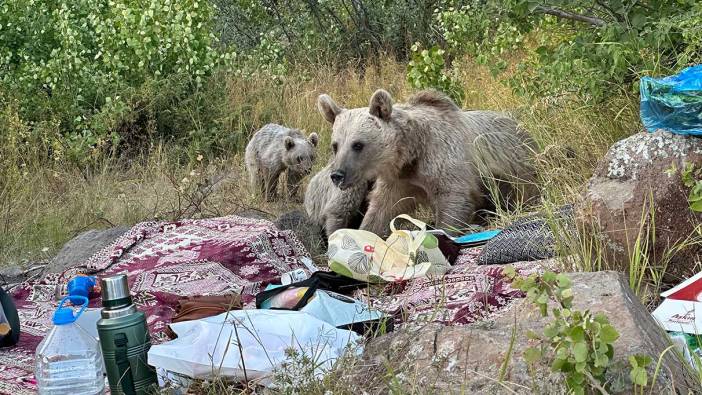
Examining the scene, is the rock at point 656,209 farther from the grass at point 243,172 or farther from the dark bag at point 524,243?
the dark bag at point 524,243

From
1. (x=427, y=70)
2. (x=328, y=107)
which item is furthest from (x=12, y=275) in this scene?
(x=427, y=70)

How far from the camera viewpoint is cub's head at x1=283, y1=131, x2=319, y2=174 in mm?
8617

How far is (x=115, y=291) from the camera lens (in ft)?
10.0

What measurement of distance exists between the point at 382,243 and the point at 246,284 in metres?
0.77

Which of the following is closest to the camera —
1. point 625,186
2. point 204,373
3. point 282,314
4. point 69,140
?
point 204,373

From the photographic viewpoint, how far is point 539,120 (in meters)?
6.30

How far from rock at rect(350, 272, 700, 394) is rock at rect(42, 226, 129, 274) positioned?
3.37m

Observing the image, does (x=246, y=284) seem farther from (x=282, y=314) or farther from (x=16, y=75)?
(x=16, y=75)

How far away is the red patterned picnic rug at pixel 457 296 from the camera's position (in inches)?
151

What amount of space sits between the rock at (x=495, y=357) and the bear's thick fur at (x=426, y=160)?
3148 millimetres

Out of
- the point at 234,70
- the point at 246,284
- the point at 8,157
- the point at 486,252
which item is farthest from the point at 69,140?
the point at 486,252

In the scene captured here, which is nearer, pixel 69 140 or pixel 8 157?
pixel 8 157

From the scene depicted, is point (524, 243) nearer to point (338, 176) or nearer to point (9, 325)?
point (338, 176)

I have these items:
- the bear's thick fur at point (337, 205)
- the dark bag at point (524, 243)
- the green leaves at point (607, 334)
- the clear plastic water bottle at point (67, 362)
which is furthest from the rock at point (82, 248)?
the green leaves at point (607, 334)
